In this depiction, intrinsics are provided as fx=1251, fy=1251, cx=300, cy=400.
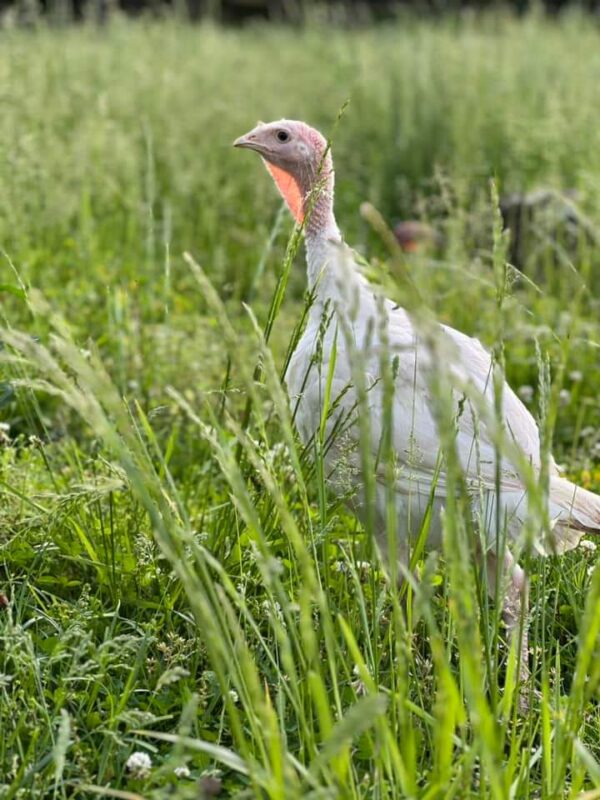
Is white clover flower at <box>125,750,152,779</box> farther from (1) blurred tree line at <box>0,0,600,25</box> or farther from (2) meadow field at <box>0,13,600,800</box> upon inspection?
(1) blurred tree line at <box>0,0,600,25</box>

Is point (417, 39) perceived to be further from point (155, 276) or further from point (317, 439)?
point (317, 439)

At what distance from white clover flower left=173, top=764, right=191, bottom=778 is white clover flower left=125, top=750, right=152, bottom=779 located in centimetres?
5

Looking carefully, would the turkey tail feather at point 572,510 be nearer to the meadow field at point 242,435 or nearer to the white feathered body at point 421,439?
the white feathered body at point 421,439

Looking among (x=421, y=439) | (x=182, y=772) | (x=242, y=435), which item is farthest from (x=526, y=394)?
(x=242, y=435)

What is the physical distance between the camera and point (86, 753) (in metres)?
2.13

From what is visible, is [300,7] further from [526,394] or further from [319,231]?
[319,231]

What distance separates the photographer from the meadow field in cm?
169

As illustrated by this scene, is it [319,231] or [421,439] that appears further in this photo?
[319,231]

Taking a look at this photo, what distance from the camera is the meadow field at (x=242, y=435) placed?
5.54ft

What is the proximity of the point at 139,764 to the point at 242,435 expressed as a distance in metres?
0.61

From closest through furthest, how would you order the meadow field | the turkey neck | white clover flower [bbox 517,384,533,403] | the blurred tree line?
the meadow field
the turkey neck
white clover flower [bbox 517,384,533,403]
the blurred tree line

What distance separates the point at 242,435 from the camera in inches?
65.1

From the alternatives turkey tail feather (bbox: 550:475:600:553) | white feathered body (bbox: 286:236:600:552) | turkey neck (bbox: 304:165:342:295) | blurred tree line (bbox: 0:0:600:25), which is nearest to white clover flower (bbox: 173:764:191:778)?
white feathered body (bbox: 286:236:600:552)

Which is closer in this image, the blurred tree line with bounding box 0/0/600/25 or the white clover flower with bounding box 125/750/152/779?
the white clover flower with bounding box 125/750/152/779
